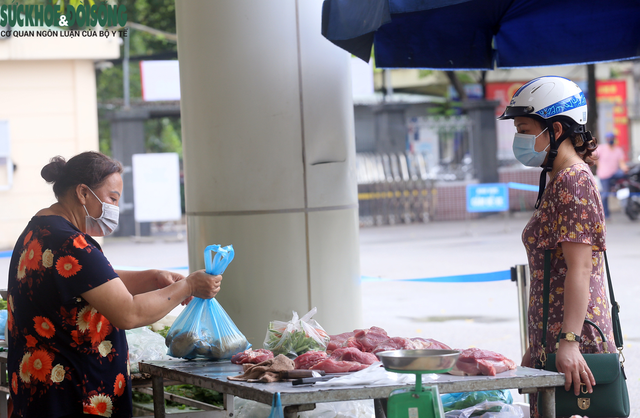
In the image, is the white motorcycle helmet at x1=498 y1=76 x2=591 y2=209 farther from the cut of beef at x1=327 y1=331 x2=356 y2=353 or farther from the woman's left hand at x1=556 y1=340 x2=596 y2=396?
the cut of beef at x1=327 y1=331 x2=356 y2=353

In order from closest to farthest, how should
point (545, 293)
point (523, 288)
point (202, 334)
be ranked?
point (545, 293) < point (202, 334) < point (523, 288)

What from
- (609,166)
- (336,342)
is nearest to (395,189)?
(609,166)

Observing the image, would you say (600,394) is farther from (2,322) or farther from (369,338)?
(2,322)

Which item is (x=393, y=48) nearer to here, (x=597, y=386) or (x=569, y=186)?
(x=569, y=186)

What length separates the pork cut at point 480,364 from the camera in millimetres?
2844

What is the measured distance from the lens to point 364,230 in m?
19.9

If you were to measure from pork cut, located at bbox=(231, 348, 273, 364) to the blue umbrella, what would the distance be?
8.90 feet

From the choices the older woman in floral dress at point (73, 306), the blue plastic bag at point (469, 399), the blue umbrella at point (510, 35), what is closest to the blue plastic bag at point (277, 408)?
the older woman in floral dress at point (73, 306)

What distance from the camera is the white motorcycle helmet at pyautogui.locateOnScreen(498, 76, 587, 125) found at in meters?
2.97

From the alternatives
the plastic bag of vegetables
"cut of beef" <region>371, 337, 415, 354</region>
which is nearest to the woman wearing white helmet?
"cut of beef" <region>371, 337, 415, 354</region>

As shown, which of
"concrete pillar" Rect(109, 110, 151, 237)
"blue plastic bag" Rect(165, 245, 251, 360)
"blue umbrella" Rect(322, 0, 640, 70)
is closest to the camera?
"blue plastic bag" Rect(165, 245, 251, 360)

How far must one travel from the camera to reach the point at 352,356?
Result: 3.16 metres

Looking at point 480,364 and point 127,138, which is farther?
point 127,138

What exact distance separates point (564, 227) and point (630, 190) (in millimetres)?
16303
